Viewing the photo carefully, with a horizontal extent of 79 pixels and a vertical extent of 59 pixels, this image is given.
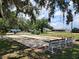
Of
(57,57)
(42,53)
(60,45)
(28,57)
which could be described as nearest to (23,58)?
(28,57)

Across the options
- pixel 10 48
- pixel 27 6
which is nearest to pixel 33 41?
pixel 10 48

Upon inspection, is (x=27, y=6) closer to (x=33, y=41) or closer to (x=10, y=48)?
(x=10, y=48)

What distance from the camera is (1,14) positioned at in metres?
13.8

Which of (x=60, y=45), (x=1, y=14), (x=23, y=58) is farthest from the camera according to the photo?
(x=60, y=45)

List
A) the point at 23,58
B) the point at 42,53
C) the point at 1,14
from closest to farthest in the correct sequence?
the point at 23,58 < the point at 42,53 < the point at 1,14

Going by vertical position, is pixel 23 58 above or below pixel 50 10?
below

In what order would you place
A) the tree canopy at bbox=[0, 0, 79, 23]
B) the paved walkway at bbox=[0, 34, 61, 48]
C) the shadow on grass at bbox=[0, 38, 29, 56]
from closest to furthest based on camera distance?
1. the tree canopy at bbox=[0, 0, 79, 23]
2. the shadow on grass at bbox=[0, 38, 29, 56]
3. the paved walkway at bbox=[0, 34, 61, 48]

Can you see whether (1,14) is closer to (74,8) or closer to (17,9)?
(17,9)

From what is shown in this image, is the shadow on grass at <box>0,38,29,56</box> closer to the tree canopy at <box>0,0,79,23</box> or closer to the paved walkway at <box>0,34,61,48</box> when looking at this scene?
the paved walkway at <box>0,34,61,48</box>

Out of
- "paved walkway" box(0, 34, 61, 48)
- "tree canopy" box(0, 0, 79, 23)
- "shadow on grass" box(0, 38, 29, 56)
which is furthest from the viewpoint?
"paved walkway" box(0, 34, 61, 48)

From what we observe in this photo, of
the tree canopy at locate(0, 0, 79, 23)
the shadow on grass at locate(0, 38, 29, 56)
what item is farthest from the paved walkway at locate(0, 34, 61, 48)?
the tree canopy at locate(0, 0, 79, 23)

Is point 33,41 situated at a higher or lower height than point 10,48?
lower

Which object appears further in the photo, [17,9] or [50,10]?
[17,9]

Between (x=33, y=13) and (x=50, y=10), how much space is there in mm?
2378
